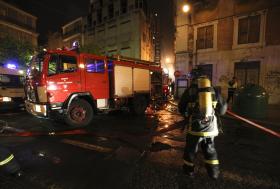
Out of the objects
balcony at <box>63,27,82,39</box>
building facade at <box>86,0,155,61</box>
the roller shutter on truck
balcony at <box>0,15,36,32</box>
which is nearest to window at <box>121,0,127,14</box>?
building facade at <box>86,0,155,61</box>

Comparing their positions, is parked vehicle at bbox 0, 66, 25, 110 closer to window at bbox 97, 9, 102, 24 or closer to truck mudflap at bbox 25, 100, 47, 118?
truck mudflap at bbox 25, 100, 47, 118

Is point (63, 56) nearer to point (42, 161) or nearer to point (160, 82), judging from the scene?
point (42, 161)

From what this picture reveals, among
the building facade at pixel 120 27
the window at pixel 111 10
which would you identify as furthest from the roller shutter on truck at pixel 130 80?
the window at pixel 111 10

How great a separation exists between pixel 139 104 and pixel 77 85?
374 centimetres

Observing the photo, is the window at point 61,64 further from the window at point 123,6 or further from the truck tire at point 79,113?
the window at point 123,6

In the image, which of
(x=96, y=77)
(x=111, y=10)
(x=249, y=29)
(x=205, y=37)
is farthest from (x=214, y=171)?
(x=111, y=10)

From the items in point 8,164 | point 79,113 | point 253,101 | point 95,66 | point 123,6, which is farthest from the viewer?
point 123,6

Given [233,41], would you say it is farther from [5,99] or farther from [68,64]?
[5,99]

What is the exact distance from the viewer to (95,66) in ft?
23.5

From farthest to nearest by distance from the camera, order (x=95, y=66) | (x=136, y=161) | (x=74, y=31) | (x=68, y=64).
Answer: (x=74, y=31)
(x=95, y=66)
(x=68, y=64)
(x=136, y=161)

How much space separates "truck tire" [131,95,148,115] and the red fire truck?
0.11 metres

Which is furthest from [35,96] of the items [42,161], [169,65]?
[169,65]

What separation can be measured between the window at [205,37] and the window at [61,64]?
42.1 ft

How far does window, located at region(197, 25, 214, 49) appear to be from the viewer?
50.7 ft
